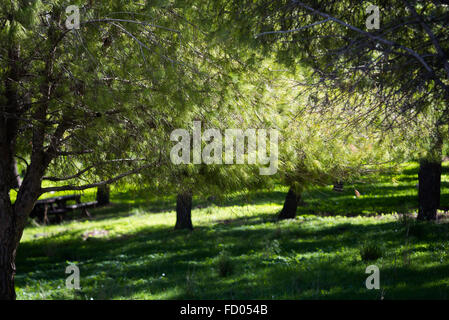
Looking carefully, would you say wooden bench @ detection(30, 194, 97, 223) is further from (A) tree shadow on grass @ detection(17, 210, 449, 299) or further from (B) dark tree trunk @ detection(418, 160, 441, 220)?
(B) dark tree trunk @ detection(418, 160, 441, 220)

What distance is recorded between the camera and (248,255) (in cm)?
848

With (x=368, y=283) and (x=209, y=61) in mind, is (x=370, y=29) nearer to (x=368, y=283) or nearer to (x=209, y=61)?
(x=209, y=61)

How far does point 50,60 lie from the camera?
455 cm

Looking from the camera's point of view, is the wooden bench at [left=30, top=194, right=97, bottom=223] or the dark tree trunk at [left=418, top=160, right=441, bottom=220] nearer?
the dark tree trunk at [left=418, top=160, right=441, bottom=220]

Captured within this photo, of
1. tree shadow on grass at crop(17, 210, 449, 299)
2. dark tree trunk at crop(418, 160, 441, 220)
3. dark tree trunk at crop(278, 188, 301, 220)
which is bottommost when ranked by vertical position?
tree shadow on grass at crop(17, 210, 449, 299)

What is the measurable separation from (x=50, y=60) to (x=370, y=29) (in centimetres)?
295

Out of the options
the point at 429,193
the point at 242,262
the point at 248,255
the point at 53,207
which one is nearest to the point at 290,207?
the point at 429,193

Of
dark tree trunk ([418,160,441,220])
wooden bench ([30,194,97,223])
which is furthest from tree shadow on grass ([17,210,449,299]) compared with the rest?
wooden bench ([30,194,97,223])

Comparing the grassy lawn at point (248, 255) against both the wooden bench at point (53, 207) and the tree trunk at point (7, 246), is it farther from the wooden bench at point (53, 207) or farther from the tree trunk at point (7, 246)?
the tree trunk at point (7, 246)

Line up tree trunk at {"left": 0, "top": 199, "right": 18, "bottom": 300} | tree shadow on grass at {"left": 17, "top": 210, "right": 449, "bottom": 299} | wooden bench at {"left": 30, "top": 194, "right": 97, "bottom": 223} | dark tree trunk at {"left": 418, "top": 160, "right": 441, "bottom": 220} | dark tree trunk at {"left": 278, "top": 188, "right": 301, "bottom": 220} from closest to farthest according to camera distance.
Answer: tree trunk at {"left": 0, "top": 199, "right": 18, "bottom": 300} < tree shadow on grass at {"left": 17, "top": 210, "right": 449, "bottom": 299} < dark tree trunk at {"left": 418, "top": 160, "right": 441, "bottom": 220} < dark tree trunk at {"left": 278, "top": 188, "right": 301, "bottom": 220} < wooden bench at {"left": 30, "top": 194, "right": 97, "bottom": 223}

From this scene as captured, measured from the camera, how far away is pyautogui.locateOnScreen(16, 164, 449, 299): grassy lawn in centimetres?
597

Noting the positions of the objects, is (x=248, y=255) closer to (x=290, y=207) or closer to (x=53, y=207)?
(x=290, y=207)

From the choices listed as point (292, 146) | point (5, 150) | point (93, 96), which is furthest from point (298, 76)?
point (5, 150)

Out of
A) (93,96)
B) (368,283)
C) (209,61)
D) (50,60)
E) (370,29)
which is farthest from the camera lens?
(368,283)
